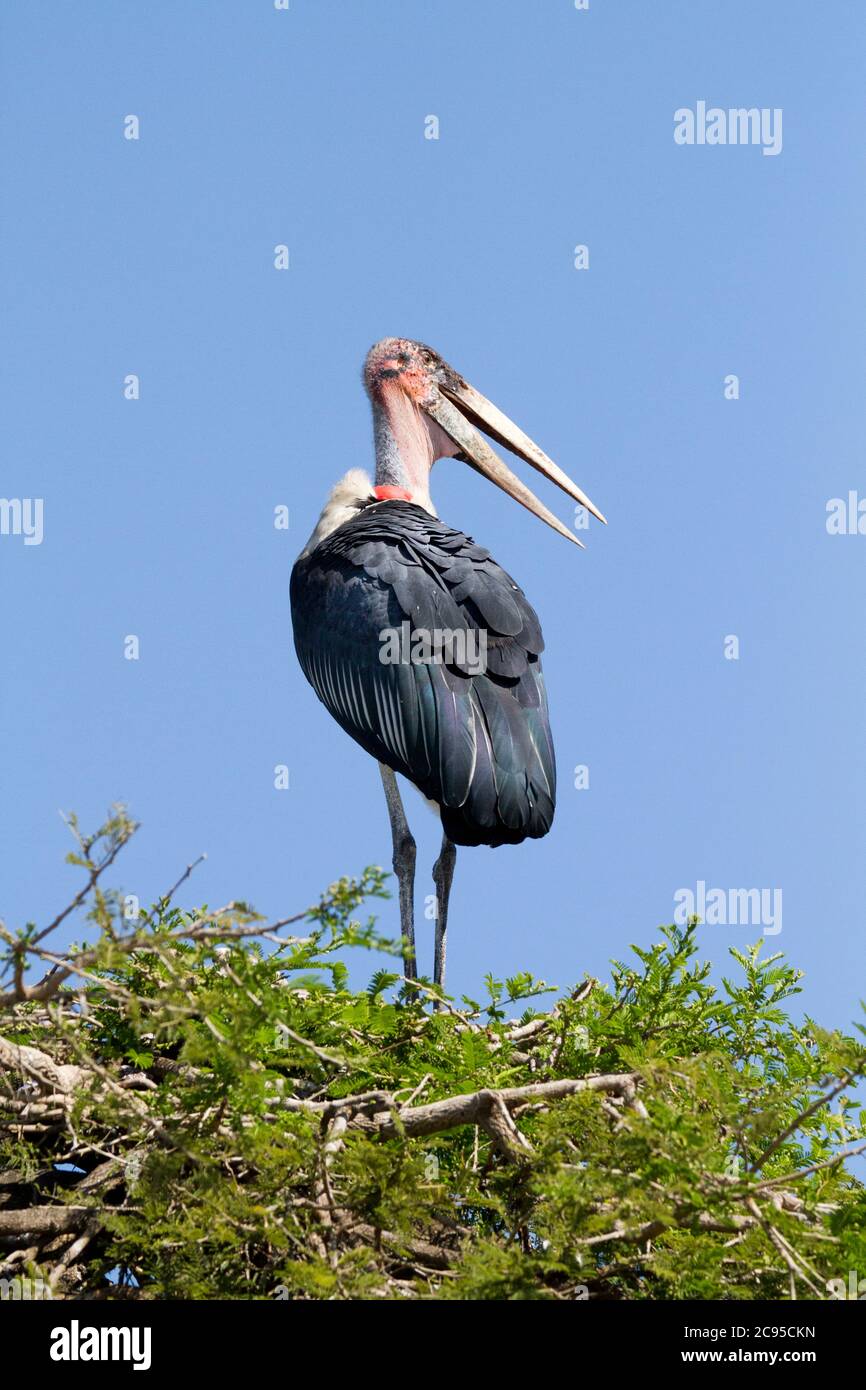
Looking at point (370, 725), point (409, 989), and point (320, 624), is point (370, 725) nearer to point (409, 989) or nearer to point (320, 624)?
point (320, 624)

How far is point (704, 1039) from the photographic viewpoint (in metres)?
4.50

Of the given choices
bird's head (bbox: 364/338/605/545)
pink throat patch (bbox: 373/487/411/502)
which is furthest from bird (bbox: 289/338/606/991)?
bird's head (bbox: 364/338/605/545)

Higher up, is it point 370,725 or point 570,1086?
point 370,725

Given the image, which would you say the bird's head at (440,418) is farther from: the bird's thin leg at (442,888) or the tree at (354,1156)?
the tree at (354,1156)

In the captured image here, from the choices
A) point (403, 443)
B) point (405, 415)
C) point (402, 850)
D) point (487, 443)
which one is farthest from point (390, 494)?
point (402, 850)

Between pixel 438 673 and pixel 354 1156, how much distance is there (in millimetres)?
2638

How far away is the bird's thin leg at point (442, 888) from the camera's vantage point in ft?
19.3

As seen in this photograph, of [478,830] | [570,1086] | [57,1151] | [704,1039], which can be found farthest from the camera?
[478,830]

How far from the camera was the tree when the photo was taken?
9.11 ft

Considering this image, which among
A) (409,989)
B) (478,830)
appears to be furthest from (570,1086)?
(478,830)

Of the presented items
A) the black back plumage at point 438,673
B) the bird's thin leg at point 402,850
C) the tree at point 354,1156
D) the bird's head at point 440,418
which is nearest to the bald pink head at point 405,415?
the bird's head at point 440,418

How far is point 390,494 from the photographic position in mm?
7086

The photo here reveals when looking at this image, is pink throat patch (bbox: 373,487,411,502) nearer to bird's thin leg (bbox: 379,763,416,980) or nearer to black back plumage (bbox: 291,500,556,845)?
black back plumage (bbox: 291,500,556,845)
